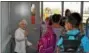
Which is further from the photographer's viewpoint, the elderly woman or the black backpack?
the elderly woman

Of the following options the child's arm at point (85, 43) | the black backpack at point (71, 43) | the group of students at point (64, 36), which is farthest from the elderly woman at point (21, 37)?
the child's arm at point (85, 43)

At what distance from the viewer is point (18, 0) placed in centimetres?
181

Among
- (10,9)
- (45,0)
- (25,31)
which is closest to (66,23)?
(45,0)

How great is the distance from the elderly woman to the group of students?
164 millimetres

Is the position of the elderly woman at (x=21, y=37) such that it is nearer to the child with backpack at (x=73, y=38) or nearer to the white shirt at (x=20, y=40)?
the white shirt at (x=20, y=40)

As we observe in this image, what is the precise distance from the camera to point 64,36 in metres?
1.78

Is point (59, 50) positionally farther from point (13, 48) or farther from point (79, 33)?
point (13, 48)

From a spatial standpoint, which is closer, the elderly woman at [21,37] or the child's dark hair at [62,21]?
the child's dark hair at [62,21]

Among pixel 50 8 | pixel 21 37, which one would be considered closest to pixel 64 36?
pixel 50 8

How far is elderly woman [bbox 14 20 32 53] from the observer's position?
1.90m

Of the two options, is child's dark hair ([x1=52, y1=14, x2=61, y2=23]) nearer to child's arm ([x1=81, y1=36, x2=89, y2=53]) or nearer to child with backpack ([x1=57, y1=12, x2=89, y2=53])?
child with backpack ([x1=57, y1=12, x2=89, y2=53])

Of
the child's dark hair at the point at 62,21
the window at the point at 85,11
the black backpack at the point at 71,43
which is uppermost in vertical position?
the window at the point at 85,11

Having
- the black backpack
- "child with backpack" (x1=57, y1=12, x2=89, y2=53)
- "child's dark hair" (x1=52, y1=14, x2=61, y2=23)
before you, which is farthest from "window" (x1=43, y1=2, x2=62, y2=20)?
the black backpack

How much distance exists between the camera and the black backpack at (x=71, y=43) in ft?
5.75
